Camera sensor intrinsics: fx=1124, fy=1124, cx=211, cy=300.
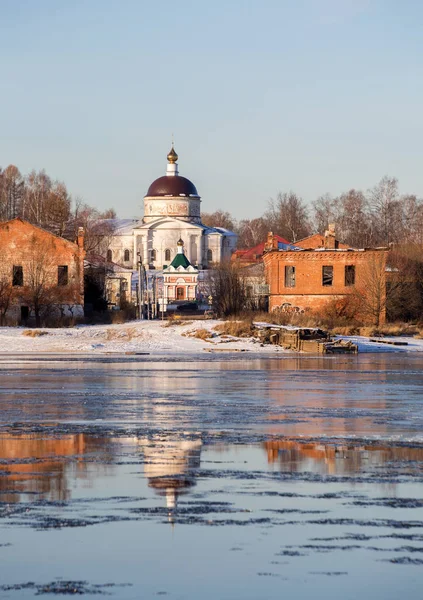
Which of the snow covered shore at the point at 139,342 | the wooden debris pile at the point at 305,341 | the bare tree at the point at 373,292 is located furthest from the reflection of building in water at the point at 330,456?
the bare tree at the point at 373,292

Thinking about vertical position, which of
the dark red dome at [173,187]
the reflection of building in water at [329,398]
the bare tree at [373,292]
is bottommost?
the reflection of building in water at [329,398]

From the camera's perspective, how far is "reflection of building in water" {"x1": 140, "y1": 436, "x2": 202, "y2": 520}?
11.8 metres

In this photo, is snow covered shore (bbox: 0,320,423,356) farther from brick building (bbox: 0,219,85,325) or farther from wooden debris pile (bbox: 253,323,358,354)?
brick building (bbox: 0,219,85,325)

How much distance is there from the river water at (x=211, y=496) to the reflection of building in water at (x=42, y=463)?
3 cm

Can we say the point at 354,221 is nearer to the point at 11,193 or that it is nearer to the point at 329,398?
the point at 11,193

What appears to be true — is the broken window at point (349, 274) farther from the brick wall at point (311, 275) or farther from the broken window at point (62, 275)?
the broken window at point (62, 275)

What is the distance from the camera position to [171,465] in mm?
13578

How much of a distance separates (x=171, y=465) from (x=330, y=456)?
7.13 ft

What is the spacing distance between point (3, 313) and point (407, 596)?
55295 mm

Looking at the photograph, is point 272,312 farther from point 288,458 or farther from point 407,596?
point 407,596

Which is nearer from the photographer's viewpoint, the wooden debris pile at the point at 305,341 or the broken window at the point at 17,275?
the wooden debris pile at the point at 305,341

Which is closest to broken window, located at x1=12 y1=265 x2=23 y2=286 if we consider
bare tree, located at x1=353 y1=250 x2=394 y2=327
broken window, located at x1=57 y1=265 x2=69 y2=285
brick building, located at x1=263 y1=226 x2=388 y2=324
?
broken window, located at x1=57 y1=265 x2=69 y2=285

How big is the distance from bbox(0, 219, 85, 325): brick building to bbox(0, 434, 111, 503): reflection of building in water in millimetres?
47125

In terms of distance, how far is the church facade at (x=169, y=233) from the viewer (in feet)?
410
